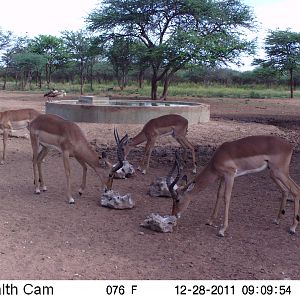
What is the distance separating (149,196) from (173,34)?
20.2 meters

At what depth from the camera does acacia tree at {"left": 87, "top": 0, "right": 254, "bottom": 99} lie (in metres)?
25.3

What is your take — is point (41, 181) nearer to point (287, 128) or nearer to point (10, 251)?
point (10, 251)

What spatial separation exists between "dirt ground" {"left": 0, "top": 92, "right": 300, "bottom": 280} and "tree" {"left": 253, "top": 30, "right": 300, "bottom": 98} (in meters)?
32.4

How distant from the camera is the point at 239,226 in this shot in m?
5.70

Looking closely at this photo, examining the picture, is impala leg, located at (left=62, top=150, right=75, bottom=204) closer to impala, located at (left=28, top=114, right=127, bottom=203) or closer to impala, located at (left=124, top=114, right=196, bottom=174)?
impala, located at (left=28, top=114, right=127, bottom=203)

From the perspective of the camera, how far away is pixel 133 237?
522 cm

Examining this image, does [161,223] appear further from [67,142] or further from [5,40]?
[5,40]

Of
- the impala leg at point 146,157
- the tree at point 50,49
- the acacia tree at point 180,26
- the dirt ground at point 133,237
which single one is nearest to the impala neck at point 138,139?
the impala leg at point 146,157

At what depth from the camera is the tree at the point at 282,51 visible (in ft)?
127

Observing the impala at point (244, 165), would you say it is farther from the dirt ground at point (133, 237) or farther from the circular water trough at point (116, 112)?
the circular water trough at point (116, 112)

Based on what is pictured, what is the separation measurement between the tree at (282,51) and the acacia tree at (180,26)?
11641 millimetres

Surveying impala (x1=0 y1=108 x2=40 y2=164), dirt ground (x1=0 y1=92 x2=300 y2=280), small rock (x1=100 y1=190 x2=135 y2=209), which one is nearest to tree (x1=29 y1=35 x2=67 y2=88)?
impala (x1=0 y1=108 x2=40 y2=164)

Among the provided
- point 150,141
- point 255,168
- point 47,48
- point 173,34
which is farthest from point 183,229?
point 47,48

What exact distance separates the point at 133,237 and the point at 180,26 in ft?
79.0
